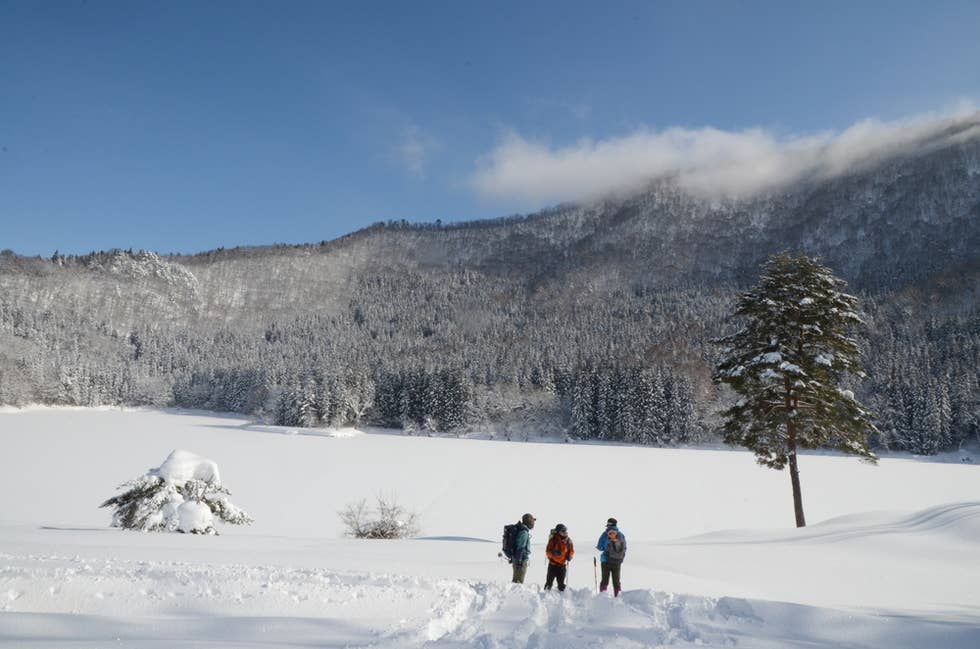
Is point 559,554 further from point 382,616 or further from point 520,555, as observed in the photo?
point 382,616

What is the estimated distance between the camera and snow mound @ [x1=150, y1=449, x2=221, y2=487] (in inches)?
655

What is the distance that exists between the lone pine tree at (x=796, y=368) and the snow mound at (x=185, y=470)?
59.7 feet

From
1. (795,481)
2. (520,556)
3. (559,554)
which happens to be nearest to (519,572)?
(520,556)

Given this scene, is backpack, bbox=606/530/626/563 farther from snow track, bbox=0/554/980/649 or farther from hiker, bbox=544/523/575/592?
snow track, bbox=0/554/980/649

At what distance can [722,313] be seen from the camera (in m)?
163

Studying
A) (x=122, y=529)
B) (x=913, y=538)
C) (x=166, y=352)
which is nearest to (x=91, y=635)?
(x=122, y=529)

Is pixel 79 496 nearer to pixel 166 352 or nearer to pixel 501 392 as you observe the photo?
pixel 501 392

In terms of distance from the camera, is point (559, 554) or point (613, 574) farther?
point (613, 574)

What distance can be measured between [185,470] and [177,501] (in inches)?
36.9

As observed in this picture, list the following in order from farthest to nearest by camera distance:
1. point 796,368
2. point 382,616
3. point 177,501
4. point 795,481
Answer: point 795,481, point 796,368, point 177,501, point 382,616

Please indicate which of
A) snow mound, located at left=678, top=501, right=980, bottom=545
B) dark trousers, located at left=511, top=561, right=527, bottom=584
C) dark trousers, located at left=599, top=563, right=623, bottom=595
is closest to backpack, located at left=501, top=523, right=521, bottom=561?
dark trousers, located at left=511, top=561, right=527, bottom=584

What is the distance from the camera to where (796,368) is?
17766mm

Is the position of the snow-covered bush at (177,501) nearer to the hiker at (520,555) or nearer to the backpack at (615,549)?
the hiker at (520,555)

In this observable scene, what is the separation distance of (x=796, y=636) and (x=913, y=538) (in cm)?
1070
